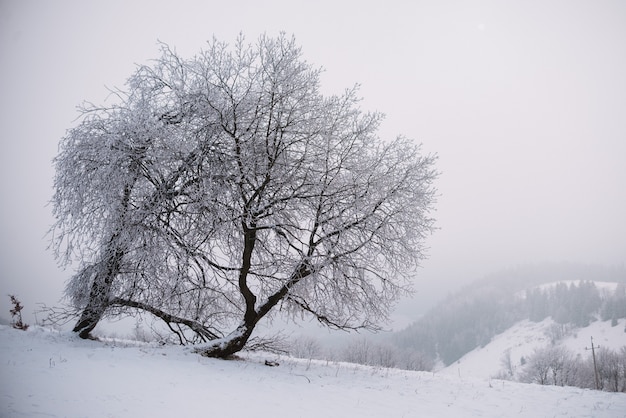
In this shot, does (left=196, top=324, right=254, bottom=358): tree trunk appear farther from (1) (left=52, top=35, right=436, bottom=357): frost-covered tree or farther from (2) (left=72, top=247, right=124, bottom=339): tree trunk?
(2) (left=72, top=247, right=124, bottom=339): tree trunk

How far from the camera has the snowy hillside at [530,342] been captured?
127812 mm

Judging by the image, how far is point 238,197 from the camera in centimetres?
1066

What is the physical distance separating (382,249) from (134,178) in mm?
7644

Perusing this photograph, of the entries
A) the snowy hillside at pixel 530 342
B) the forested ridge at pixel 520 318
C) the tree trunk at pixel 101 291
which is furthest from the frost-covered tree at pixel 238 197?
the forested ridge at pixel 520 318

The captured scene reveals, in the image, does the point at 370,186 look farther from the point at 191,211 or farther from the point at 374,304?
the point at 191,211

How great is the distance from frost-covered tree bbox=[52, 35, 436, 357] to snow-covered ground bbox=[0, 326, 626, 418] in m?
1.83

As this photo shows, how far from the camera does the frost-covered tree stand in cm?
1005

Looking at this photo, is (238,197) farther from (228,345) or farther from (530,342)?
(530,342)

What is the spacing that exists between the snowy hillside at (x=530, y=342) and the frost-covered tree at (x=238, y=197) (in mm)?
126494

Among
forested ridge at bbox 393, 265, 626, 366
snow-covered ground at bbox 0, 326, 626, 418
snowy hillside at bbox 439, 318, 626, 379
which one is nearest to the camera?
snow-covered ground at bbox 0, 326, 626, 418

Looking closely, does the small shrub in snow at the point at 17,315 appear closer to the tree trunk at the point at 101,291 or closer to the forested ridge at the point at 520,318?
the tree trunk at the point at 101,291

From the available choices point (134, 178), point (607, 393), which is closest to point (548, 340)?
point (607, 393)

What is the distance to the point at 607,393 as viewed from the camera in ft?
33.3

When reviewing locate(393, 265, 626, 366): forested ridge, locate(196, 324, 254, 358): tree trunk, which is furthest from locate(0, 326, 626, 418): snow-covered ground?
locate(393, 265, 626, 366): forested ridge
